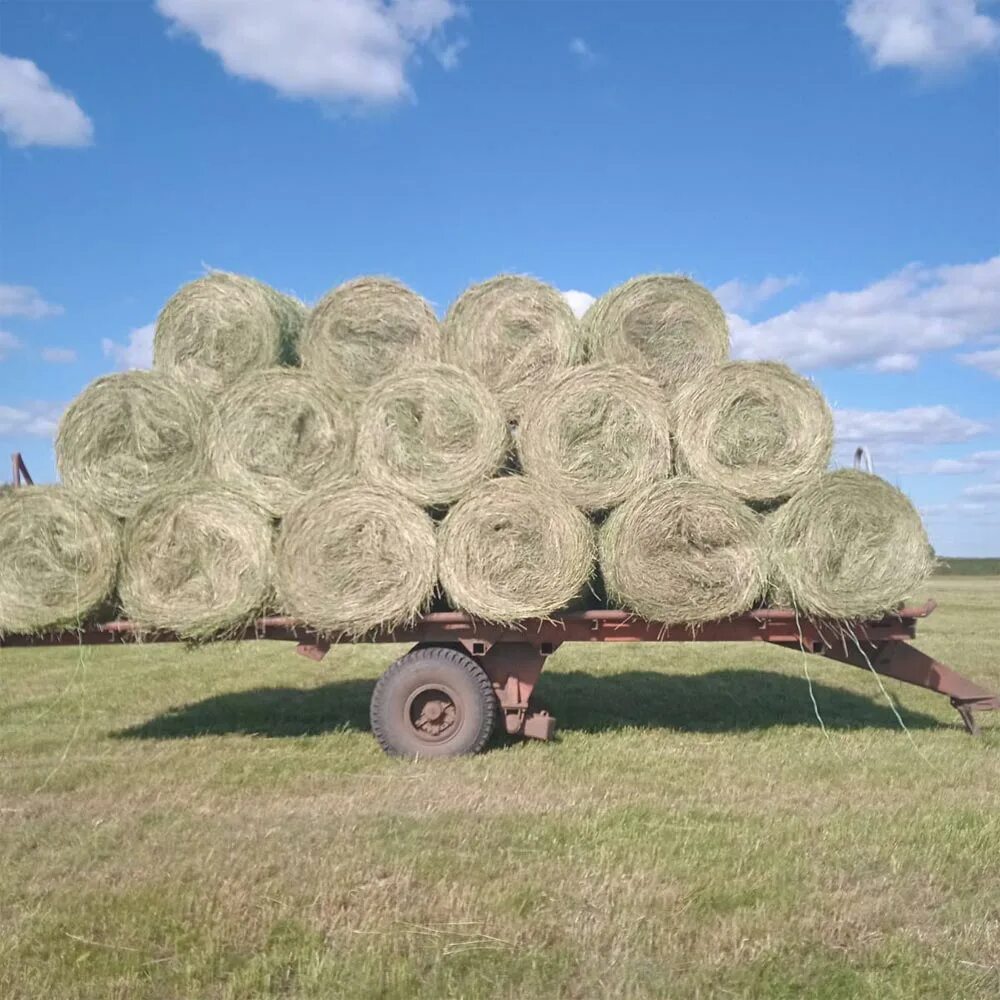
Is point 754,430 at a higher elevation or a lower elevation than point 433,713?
higher

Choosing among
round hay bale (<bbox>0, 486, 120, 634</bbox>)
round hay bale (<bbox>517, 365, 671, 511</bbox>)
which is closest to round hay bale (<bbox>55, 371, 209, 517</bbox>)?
round hay bale (<bbox>0, 486, 120, 634</bbox>)

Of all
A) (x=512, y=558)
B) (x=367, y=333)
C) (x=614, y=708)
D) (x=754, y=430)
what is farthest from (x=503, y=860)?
(x=614, y=708)

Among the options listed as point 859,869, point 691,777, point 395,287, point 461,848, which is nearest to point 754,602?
point 691,777

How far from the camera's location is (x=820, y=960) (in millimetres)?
3611

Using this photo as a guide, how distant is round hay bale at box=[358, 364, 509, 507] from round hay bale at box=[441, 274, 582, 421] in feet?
1.23

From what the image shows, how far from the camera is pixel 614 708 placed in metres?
8.85

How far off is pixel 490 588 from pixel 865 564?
2.41 m

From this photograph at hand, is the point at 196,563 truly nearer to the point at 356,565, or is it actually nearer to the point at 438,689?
the point at 356,565

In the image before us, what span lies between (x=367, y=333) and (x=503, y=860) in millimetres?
3849

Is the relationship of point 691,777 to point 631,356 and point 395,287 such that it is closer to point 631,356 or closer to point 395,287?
point 631,356

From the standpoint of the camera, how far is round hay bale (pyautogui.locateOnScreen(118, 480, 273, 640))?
6375 mm

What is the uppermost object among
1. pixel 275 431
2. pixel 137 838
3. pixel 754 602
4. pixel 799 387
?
pixel 799 387

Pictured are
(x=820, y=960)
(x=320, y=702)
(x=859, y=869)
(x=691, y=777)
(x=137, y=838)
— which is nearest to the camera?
(x=820, y=960)

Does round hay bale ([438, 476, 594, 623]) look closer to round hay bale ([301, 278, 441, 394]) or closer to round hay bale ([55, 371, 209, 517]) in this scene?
round hay bale ([301, 278, 441, 394])
